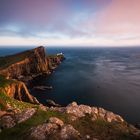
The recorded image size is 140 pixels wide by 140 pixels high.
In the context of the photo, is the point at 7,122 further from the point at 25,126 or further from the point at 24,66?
the point at 24,66

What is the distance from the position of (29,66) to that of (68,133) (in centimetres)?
8961

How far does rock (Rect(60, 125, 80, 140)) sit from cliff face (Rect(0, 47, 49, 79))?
7270 centimetres

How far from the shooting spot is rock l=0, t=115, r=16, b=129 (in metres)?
25.8

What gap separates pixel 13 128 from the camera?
82.6 ft

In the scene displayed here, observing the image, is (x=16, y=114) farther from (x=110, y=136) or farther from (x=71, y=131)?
(x=110, y=136)

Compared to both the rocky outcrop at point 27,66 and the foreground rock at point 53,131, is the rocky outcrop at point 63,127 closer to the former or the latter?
the foreground rock at point 53,131

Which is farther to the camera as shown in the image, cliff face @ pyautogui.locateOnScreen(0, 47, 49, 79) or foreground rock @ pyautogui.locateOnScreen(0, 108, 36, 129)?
cliff face @ pyautogui.locateOnScreen(0, 47, 49, 79)

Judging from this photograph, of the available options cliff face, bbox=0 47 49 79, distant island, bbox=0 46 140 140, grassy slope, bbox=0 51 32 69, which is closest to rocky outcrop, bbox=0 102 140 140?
distant island, bbox=0 46 140 140

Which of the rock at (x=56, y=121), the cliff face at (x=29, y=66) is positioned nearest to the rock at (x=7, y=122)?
the rock at (x=56, y=121)

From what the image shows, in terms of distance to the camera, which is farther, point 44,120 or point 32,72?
point 32,72

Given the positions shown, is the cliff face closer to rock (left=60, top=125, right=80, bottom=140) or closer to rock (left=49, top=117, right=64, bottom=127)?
rock (left=49, top=117, right=64, bottom=127)

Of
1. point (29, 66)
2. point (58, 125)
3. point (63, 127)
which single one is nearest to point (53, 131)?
point (58, 125)

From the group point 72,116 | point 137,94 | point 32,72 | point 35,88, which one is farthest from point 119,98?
point 32,72

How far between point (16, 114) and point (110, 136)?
1394cm
